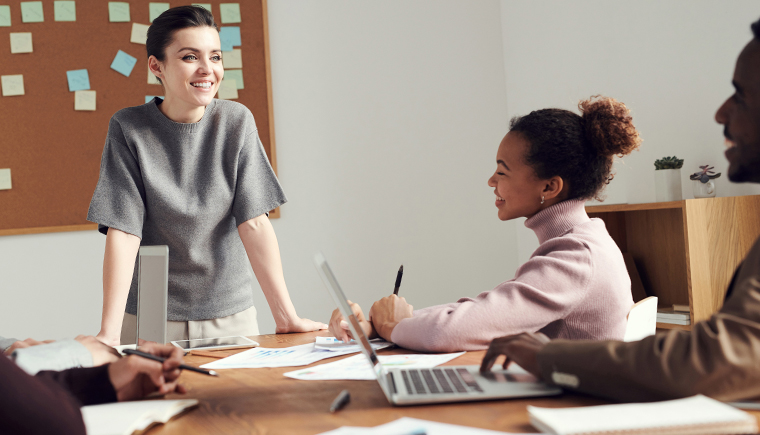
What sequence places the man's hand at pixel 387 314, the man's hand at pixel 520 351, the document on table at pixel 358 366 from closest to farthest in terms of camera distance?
the man's hand at pixel 520 351 → the document on table at pixel 358 366 → the man's hand at pixel 387 314

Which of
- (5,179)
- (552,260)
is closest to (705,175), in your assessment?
(552,260)

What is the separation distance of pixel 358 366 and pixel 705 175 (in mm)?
1610

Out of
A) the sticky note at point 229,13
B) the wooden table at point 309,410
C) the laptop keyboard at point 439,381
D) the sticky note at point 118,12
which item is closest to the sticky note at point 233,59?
the sticky note at point 229,13

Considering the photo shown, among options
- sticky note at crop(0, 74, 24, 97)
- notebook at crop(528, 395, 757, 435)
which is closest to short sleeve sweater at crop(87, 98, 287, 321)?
notebook at crop(528, 395, 757, 435)

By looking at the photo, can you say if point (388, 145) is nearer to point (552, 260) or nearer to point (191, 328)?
point (191, 328)

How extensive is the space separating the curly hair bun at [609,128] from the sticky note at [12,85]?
2.56 meters

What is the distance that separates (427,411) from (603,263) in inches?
22.4

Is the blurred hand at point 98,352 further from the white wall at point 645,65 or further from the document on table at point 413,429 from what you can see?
the white wall at point 645,65

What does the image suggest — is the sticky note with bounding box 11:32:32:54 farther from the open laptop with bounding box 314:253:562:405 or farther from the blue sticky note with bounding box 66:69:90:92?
the open laptop with bounding box 314:253:562:405

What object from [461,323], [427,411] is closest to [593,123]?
[461,323]

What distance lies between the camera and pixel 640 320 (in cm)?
127

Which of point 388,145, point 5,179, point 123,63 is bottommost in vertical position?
point 5,179

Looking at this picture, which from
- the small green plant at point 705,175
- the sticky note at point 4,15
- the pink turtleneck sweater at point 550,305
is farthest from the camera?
the sticky note at point 4,15

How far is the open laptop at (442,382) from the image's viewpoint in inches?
30.0
